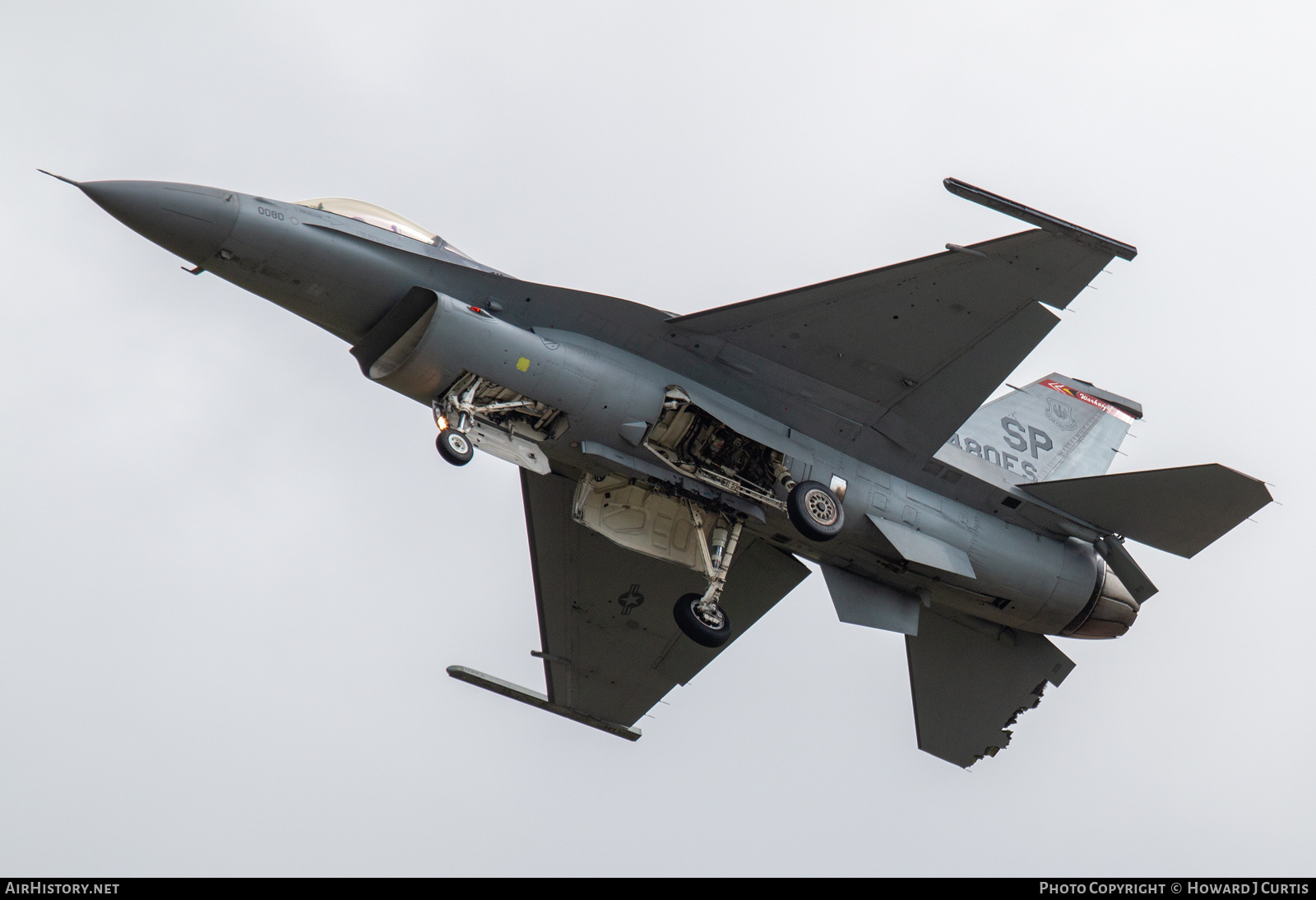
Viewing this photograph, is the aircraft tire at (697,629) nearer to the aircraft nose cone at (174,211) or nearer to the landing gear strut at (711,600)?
the landing gear strut at (711,600)

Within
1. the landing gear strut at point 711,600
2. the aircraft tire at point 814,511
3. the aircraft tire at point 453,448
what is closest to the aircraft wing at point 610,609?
the landing gear strut at point 711,600

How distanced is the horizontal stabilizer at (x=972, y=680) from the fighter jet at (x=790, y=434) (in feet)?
0.10

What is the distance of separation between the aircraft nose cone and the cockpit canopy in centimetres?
90

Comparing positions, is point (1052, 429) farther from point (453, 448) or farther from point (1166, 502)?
point (453, 448)

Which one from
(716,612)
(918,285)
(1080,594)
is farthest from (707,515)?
(1080,594)

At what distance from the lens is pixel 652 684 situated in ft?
64.1

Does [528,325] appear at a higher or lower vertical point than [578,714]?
higher

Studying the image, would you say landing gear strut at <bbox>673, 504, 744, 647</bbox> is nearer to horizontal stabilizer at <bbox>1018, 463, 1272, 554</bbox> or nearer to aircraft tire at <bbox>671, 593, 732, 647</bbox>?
aircraft tire at <bbox>671, 593, 732, 647</bbox>

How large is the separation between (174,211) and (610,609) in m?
8.38

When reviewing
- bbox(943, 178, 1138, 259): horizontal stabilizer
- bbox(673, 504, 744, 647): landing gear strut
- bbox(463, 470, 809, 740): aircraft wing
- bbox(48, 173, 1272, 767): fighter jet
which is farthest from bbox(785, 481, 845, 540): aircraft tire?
bbox(943, 178, 1138, 259): horizontal stabilizer

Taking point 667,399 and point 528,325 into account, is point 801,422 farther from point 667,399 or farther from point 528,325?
point 528,325

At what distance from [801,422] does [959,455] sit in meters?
2.35

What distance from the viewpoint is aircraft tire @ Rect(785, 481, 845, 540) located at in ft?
47.3

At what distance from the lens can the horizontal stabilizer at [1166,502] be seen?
15656 mm
